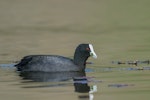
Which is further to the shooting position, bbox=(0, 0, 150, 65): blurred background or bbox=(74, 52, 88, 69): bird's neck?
bbox=(0, 0, 150, 65): blurred background

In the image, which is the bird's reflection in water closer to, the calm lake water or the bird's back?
the calm lake water

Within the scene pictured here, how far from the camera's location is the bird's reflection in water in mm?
22047

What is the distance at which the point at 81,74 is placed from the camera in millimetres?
25891

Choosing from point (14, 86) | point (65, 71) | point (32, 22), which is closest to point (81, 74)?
point (65, 71)

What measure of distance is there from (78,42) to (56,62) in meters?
10.4

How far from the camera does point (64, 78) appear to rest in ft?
81.6

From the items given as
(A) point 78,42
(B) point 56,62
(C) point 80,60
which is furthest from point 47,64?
(A) point 78,42

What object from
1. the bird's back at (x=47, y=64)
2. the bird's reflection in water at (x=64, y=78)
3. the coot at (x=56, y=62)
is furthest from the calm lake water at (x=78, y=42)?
the bird's back at (x=47, y=64)

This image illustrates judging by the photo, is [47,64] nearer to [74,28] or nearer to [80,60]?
[80,60]

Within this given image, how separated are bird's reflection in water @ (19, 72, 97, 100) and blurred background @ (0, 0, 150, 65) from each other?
2.56m

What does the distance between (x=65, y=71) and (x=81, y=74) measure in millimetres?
923

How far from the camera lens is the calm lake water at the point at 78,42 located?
863 inches

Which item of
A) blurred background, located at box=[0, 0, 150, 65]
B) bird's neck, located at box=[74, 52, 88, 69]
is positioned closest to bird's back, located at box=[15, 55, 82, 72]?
bird's neck, located at box=[74, 52, 88, 69]

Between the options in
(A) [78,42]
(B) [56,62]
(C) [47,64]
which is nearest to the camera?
(B) [56,62]
